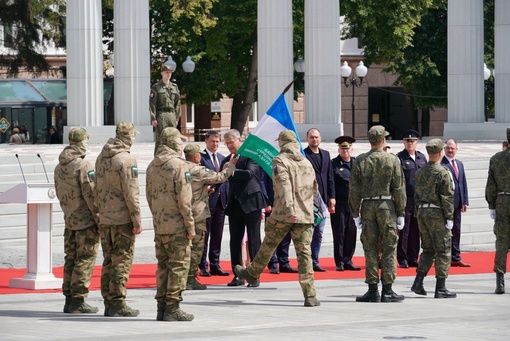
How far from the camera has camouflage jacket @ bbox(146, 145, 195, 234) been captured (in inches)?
579

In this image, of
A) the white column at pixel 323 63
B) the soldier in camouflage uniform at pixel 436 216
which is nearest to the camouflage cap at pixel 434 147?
the soldier in camouflage uniform at pixel 436 216

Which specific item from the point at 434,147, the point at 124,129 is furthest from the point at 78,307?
the point at 434,147

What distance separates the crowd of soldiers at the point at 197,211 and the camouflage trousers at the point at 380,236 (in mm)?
11

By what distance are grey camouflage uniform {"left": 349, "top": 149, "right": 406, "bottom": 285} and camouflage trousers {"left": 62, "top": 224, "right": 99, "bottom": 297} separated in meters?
2.93

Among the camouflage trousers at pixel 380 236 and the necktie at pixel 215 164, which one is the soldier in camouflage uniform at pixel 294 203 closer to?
the camouflage trousers at pixel 380 236

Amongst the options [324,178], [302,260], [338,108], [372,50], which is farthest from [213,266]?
[372,50]

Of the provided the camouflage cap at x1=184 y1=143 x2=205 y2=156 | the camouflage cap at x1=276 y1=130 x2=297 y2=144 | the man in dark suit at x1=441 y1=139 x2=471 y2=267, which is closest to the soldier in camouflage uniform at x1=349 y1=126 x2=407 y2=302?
the camouflage cap at x1=276 y1=130 x2=297 y2=144

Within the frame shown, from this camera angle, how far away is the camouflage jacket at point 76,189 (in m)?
15.5

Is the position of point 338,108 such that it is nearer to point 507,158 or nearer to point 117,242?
point 507,158

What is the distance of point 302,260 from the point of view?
16.0 meters

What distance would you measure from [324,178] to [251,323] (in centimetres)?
598

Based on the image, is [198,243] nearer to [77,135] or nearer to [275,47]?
[77,135]

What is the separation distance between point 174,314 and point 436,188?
12.5 feet

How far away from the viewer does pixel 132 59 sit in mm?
38812
